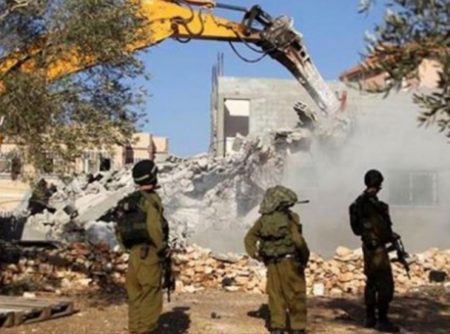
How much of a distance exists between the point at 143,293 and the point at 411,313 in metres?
4.77

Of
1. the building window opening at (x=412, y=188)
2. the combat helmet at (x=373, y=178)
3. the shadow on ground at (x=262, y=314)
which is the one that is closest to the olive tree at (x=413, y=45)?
the combat helmet at (x=373, y=178)

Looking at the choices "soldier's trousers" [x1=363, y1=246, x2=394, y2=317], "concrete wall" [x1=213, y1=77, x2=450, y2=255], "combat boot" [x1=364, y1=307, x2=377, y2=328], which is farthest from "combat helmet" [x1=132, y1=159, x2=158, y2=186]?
"concrete wall" [x1=213, y1=77, x2=450, y2=255]

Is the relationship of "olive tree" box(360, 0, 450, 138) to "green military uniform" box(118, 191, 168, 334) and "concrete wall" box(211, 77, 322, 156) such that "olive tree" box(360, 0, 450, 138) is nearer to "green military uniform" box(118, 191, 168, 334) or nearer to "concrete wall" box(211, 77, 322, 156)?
"green military uniform" box(118, 191, 168, 334)

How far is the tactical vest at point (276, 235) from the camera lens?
25.3 ft

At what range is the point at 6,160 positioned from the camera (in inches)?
384

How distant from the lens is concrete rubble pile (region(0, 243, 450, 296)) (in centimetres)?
1281

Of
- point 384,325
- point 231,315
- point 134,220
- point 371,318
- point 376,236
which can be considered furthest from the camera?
point 231,315

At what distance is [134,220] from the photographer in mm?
6930

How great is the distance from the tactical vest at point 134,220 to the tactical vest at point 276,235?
116cm

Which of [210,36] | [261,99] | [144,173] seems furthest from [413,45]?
[261,99]

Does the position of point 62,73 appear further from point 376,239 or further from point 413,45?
point 413,45

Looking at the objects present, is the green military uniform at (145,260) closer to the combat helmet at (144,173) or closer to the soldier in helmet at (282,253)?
the combat helmet at (144,173)

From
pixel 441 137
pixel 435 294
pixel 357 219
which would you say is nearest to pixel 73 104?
pixel 357 219

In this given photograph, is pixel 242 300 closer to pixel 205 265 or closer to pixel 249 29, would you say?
pixel 205 265
